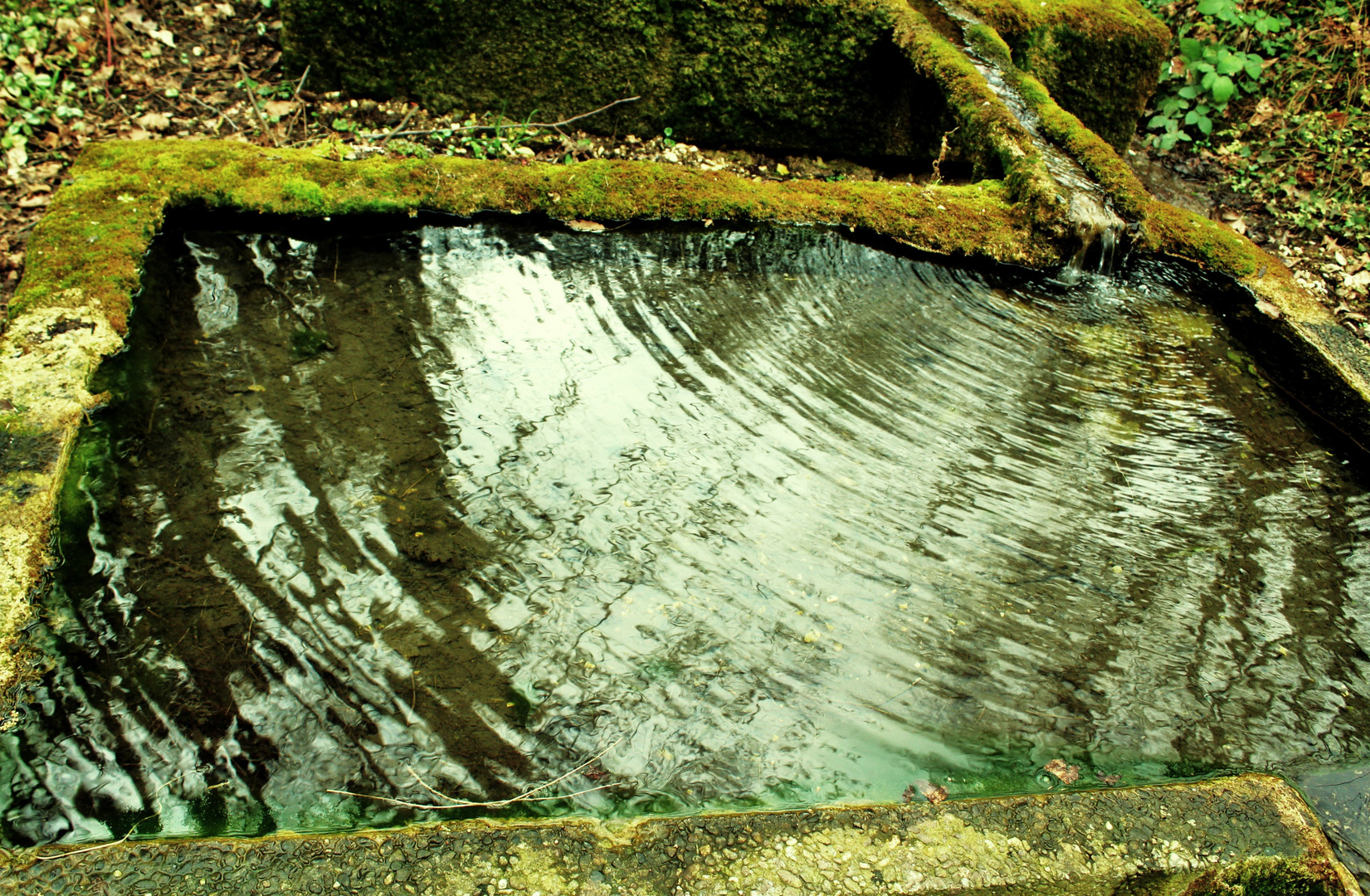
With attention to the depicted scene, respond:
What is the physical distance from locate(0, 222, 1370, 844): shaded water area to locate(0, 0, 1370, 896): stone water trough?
0.01 m

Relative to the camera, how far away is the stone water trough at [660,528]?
172 centimetres

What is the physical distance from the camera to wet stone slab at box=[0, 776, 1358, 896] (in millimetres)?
Result: 1480

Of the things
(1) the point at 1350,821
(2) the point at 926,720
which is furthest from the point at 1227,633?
(2) the point at 926,720

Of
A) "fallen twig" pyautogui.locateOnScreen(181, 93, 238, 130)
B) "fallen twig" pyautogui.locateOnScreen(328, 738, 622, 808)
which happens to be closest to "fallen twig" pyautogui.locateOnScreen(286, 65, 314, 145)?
"fallen twig" pyautogui.locateOnScreen(181, 93, 238, 130)

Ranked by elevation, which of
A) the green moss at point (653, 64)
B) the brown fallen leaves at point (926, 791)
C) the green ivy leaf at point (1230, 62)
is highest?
the green ivy leaf at point (1230, 62)

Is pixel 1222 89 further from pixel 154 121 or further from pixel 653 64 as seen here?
pixel 154 121

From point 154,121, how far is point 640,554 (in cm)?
408

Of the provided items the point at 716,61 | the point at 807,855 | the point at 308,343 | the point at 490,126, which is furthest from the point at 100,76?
the point at 807,855

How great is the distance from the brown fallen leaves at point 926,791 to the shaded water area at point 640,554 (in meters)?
0.03

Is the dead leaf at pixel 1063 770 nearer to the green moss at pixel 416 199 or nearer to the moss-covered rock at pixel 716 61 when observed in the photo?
the green moss at pixel 416 199

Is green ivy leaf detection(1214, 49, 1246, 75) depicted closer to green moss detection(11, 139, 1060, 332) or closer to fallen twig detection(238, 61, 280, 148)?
green moss detection(11, 139, 1060, 332)

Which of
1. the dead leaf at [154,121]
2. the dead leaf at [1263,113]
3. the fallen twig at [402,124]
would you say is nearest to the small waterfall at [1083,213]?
the dead leaf at [1263,113]

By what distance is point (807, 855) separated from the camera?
5.28 ft

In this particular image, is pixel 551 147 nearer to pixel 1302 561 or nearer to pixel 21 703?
pixel 21 703
